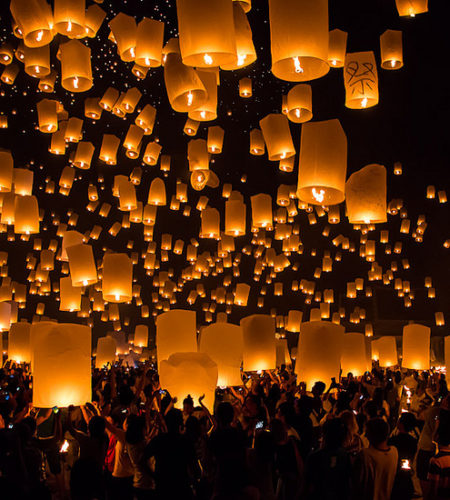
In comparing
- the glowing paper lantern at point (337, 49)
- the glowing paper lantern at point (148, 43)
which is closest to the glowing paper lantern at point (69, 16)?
the glowing paper lantern at point (148, 43)

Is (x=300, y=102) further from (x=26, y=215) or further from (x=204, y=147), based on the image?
(x=26, y=215)

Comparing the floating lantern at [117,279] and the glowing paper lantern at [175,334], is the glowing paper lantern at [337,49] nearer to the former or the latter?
the glowing paper lantern at [175,334]

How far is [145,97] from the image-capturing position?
1427cm

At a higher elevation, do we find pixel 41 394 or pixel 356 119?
pixel 356 119

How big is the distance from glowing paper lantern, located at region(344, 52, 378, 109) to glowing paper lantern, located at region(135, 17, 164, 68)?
1.76 metres

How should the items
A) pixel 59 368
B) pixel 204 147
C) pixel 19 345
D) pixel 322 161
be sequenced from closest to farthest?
pixel 322 161, pixel 59 368, pixel 204 147, pixel 19 345

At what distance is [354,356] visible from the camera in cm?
842

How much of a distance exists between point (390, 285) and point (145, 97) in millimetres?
10856

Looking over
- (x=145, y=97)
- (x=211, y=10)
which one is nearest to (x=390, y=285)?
(x=145, y=97)

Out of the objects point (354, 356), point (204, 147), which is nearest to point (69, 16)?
point (204, 147)

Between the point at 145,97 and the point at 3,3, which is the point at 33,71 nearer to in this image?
the point at 3,3

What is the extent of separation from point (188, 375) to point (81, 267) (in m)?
2.65

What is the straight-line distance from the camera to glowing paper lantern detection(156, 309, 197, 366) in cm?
590

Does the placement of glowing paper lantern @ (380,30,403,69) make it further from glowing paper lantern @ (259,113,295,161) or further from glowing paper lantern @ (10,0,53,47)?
glowing paper lantern @ (10,0,53,47)
